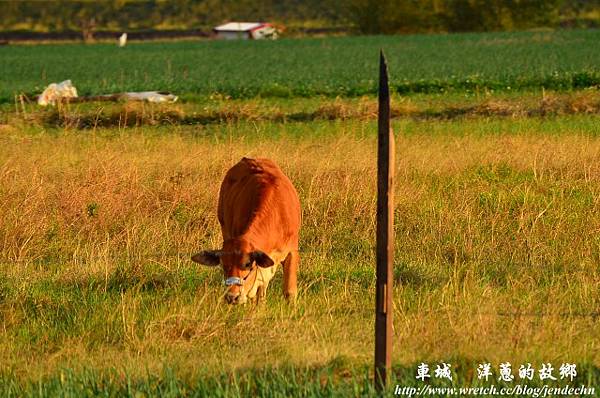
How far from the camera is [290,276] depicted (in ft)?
33.0

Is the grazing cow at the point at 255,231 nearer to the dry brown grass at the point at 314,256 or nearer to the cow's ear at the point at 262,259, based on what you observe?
the cow's ear at the point at 262,259

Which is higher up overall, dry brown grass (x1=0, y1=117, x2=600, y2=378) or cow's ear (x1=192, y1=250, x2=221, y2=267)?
cow's ear (x1=192, y1=250, x2=221, y2=267)

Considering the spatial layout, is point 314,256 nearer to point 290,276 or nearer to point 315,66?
point 290,276

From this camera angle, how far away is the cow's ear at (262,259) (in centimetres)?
909

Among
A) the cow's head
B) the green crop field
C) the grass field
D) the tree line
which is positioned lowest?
the tree line

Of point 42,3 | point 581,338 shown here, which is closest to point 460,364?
point 581,338

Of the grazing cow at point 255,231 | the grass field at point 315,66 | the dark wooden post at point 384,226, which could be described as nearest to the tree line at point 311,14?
the grass field at point 315,66

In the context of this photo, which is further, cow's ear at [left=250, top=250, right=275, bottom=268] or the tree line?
the tree line

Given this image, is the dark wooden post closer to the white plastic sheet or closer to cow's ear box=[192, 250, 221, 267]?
cow's ear box=[192, 250, 221, 267]

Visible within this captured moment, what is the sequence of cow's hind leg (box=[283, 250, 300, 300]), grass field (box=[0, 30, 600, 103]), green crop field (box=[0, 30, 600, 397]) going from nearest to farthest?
green crop field (box=[0, 30, 600, 397]), cow's hind leg (box=[283, 250, 300, 300]), grass field (box=[0, 30, 600, 103])

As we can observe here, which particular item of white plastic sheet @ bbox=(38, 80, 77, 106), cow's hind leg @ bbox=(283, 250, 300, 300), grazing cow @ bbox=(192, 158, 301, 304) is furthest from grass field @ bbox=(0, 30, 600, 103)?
cow's hind leg @ bbox=(283, 250, 300, 300)

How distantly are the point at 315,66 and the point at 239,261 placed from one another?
119 feet

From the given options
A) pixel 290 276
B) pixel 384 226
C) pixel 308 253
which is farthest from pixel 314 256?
pixel 384 226

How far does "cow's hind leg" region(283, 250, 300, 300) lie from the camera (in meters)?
9.95
